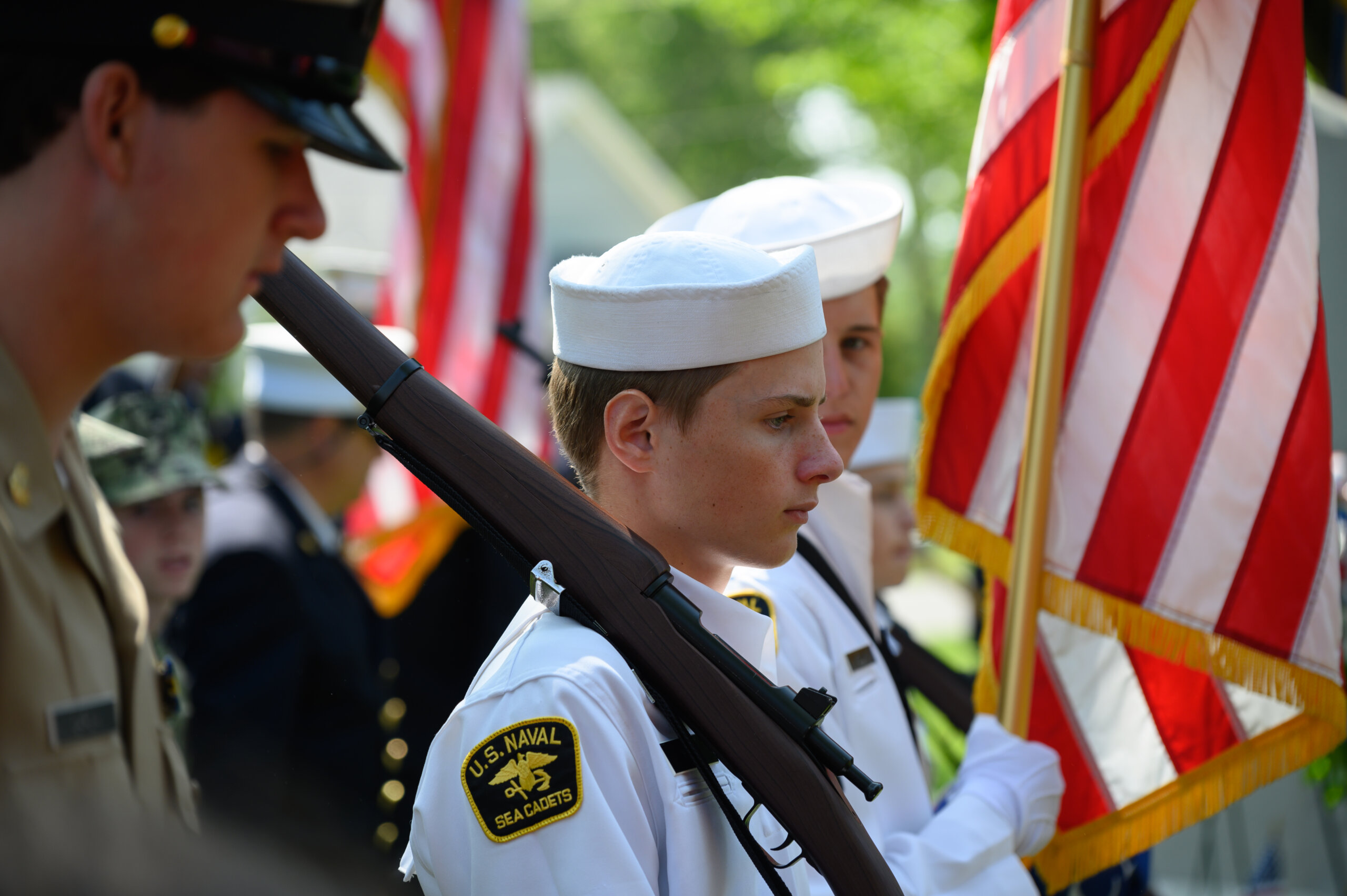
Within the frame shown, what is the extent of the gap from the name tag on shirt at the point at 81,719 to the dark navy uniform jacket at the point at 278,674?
6.71 ft

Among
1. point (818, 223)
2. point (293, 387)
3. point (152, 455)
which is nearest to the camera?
point (818, 223)

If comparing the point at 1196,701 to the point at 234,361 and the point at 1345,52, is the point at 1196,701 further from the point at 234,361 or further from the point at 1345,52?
the point at 234,361

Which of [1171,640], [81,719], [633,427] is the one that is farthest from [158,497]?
[1171,640]

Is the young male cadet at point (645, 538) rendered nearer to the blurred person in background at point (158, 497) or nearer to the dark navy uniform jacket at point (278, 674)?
the dark navy uniform jacket at point (278, 674)

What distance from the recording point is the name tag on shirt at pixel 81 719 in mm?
1272

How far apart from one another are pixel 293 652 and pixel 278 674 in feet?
0.37

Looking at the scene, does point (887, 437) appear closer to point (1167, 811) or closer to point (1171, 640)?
point (1171, 640)

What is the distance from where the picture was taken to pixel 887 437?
4.34 meters

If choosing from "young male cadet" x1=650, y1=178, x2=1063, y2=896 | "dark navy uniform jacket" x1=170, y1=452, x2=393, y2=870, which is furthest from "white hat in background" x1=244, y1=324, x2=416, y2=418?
"young male cadet" x1=650, y1=178, x2=1063, y2=896

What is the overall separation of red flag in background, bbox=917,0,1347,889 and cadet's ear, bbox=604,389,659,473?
1.64 m

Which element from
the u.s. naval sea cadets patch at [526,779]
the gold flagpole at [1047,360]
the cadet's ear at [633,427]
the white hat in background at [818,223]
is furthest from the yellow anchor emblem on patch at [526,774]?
the gold flagpole at [1047,360]

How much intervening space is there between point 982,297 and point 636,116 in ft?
107

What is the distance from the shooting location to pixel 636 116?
34.2 m

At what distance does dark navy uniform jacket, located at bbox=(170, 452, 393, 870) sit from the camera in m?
3.62
